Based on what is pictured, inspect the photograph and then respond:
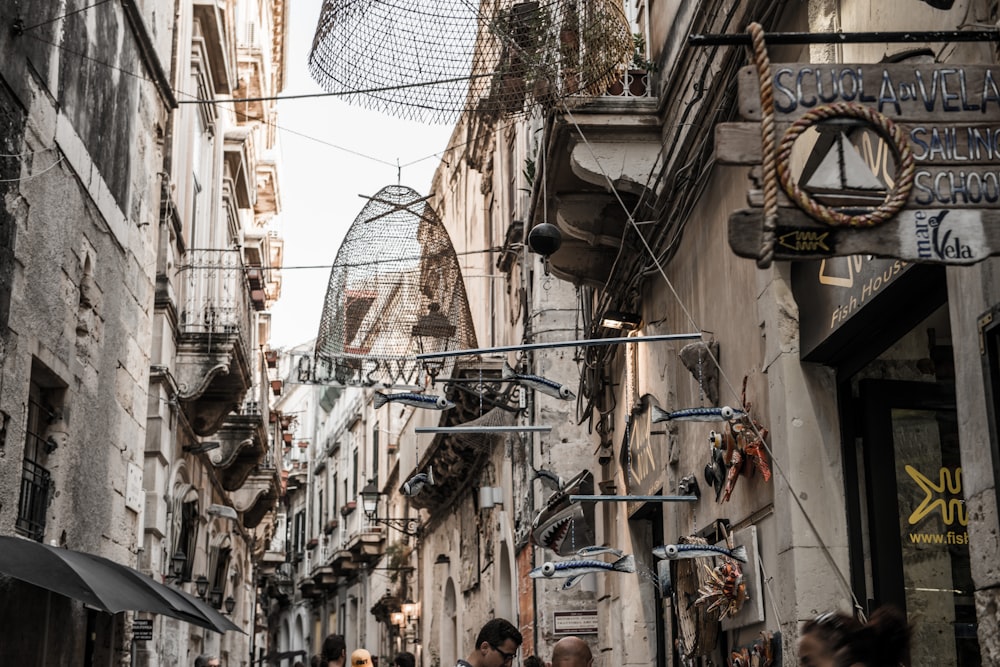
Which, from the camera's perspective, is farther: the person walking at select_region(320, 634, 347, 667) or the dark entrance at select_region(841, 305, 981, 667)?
the person walking at select_region(320, 634, 347, 667)

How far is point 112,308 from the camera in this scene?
11.8 meters

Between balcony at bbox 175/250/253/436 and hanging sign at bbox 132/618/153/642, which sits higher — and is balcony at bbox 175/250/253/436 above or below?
above

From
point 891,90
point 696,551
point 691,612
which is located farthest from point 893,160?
point 691,612

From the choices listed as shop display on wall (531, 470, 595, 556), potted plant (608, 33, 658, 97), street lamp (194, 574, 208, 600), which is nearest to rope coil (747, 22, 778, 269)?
potted plant (608, 33, 658, 97)

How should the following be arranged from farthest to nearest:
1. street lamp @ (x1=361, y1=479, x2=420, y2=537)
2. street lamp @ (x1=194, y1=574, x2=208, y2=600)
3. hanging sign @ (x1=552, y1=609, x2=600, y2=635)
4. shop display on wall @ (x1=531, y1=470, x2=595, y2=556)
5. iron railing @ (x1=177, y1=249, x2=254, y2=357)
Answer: street lamp @ (x1=361, y1=479, x2=420, y2=537) < street lamp @ (x1=194, y1=574, x2=208, y2=600) < iron railing @ (x1=177, y1=249, x2=254, y2=357) < hanging sign @ (x1=552, y1=609, x2=600, y2=635) < shop display on wall @ (x1=531, y1=470, x2=595, y2=556)

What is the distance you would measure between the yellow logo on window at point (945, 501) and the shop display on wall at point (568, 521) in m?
5.45

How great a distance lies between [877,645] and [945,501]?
3.11 meters

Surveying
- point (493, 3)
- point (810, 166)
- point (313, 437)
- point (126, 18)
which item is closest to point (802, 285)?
point (810, 166)

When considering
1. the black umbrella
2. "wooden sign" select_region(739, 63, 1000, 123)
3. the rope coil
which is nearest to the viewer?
the rope coil

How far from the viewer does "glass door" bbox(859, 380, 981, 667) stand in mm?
6320

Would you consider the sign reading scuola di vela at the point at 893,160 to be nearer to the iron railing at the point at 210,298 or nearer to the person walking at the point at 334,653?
the person walking at the point at 334,653

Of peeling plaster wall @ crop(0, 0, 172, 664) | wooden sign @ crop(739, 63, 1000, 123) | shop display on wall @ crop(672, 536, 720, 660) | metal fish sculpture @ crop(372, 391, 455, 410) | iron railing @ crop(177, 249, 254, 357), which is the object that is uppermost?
iron railing @ crop(177, 249, 254, 357)

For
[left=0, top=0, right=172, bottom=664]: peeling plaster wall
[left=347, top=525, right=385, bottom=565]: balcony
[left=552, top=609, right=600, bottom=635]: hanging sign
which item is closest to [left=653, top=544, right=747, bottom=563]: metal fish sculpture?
[left=0, top=0, right=172, bottom=664]: peeling plaster wall

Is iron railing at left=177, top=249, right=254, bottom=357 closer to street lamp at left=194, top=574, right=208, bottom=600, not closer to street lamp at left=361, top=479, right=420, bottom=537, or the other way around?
street lamp at left=194, top=574, right=208, bottom=600
